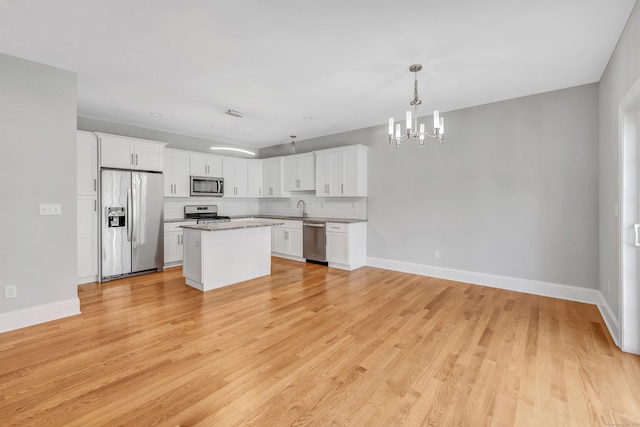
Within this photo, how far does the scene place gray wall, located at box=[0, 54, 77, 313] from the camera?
2.82 meters

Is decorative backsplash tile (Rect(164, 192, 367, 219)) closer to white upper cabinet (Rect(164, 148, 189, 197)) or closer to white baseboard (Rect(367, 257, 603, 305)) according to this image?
white upper cabinet (Rect(164, 148, 189, 197))

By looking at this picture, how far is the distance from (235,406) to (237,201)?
5864 millimetres

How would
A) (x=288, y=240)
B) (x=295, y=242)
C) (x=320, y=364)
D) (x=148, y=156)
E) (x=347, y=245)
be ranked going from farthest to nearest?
1. (x=288, y=240)
2. (x=295, y=242)
3. (x=347, y=245)
4. (x=148, y=156)
5. (x=320, y=364)

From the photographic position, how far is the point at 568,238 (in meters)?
3.68

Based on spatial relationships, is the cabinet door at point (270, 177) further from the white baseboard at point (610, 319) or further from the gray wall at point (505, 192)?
the white baseboard at point (610, 319)

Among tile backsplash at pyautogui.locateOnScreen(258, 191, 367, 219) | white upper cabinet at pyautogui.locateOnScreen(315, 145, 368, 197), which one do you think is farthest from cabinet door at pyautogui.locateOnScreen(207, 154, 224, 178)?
white upper cabinet at pyautogui.locateOnScreen(315, 145, 368, 197)

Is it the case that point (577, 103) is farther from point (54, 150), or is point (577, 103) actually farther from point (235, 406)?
point (54, 150)

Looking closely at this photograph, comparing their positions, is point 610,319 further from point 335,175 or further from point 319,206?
point 319,206

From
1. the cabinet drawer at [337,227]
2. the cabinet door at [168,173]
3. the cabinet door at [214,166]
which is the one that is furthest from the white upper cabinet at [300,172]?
the cabinet door at [168,173]

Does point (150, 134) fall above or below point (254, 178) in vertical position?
above

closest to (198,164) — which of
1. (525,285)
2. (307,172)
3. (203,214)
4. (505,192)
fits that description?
(203,214)

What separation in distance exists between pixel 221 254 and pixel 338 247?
2165 millimetres

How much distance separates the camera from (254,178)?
7.14 metres

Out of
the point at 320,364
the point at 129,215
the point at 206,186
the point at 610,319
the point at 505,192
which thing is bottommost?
the point at 320,364
